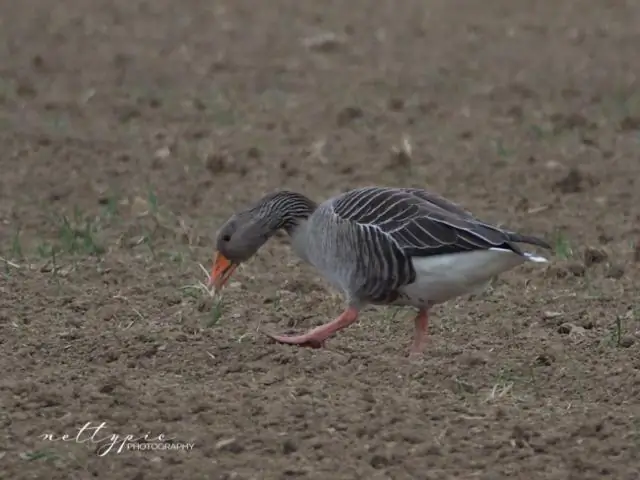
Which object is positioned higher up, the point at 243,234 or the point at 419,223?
the point at 419,223

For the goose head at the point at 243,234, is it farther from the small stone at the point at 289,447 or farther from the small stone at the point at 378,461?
the small stone at the point at 378,461

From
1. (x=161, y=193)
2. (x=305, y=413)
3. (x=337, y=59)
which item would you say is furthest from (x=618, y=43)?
(x=305, y=413)

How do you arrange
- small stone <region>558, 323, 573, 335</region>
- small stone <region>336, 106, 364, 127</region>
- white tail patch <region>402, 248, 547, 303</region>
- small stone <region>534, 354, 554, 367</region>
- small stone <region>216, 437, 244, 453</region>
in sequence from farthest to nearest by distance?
small stone <region>336, 106, 364, 127</region> < small stone <region>558, 323, 573, 335</region> < small stone <region>534, 354, 554, 367</region> < white tail patch <region>402, 248, 547, 303</region> < small stone <region>216, 437, 244, 453</region>

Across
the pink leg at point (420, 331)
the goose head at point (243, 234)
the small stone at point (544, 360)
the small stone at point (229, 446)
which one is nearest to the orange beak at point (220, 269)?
the goose head at point (243, 234)

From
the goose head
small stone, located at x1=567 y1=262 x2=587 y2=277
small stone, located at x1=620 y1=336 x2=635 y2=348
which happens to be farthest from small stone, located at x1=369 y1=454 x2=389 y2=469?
small stone, located at x1=567 y1=262 x2=587 y2=277

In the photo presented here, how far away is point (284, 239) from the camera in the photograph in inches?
346

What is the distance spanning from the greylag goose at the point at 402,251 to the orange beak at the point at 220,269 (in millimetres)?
463

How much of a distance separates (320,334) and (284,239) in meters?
2.37

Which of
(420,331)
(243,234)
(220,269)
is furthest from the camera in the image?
(220,269)

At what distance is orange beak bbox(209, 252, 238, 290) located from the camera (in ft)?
23.0

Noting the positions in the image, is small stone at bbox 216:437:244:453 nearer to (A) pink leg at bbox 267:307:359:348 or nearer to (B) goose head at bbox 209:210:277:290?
(A) pink leg at bbox 267:307:359:348

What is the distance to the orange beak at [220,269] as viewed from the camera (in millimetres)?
7000

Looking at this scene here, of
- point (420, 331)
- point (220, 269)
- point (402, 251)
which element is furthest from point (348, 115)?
point (402, 251)

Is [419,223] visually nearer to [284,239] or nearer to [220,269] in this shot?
[220,269]
